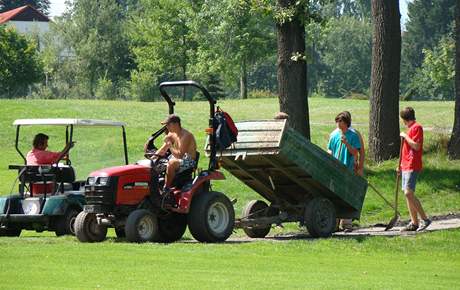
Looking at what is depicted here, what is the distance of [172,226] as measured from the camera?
59.9 feet

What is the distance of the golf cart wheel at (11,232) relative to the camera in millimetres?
19775

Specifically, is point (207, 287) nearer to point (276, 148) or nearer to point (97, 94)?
point (276, 148)

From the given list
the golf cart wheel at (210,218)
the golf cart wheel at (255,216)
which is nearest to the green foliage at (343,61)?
the golf cart wheel at (255,216)

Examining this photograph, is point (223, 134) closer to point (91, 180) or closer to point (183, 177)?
point (183, 177)

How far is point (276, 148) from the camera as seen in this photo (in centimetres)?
1770

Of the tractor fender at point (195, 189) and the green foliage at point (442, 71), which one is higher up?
the tractor fender at point (195, 189)

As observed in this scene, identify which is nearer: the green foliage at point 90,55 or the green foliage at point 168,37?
the green foliage at point 168,37

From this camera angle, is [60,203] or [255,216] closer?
[60,203]

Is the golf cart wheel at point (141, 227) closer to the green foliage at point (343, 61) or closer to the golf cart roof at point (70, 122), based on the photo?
the golf cart roof at point (70, 122)

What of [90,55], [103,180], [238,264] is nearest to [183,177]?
[103,180]

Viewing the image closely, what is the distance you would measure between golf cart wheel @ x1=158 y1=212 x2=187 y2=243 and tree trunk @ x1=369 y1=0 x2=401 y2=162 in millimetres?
10216

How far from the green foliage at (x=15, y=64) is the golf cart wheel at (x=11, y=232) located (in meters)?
66.3

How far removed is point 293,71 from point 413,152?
312 inches

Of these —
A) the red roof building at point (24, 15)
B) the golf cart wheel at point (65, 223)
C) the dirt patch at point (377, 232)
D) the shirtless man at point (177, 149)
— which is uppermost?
the red roof building at point (24, 15)
